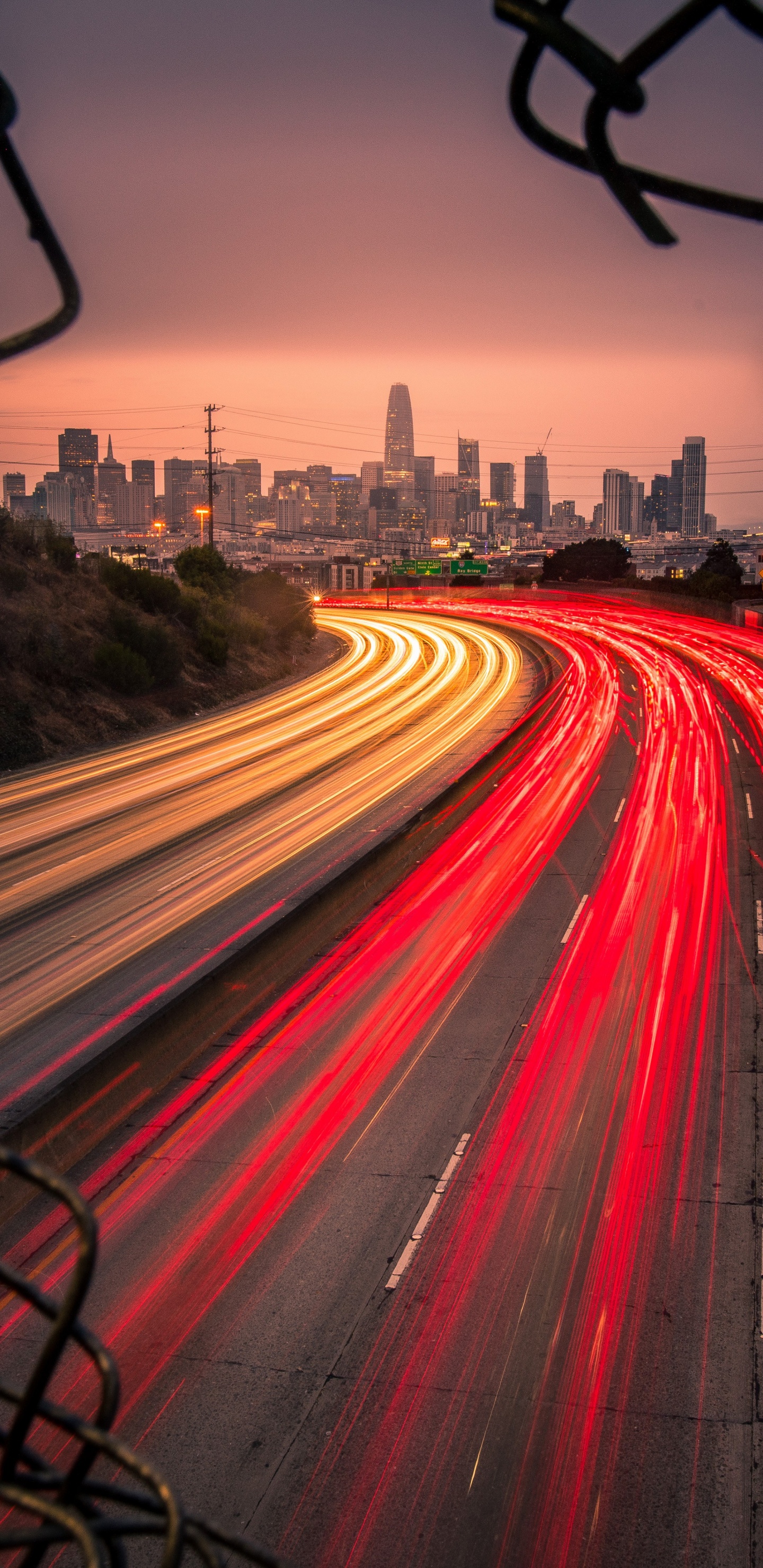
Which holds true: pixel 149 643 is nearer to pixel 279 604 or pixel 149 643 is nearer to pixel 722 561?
pixel 279 604

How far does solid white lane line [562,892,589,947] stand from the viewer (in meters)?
17.7

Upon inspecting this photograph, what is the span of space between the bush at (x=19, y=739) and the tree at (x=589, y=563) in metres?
98.2

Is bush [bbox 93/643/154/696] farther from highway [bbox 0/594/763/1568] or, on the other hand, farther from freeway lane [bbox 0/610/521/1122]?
highway [bbox 0/594/763/1568]

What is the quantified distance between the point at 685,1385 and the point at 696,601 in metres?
73.9

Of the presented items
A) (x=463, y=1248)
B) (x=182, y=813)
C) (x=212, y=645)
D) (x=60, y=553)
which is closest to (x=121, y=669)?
(x=212, y=645)

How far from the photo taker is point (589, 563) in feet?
427

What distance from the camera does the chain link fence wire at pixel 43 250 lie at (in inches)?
73.9

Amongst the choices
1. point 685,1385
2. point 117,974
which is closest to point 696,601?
point 117,974

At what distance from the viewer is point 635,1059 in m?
13.5

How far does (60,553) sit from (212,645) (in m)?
6.33

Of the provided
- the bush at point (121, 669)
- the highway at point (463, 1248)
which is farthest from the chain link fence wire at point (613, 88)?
the bush at point (121, 669)

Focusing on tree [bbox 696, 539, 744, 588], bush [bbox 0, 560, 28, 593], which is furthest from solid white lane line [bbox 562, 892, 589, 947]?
tree [bbox 696, 539, 744, 588]

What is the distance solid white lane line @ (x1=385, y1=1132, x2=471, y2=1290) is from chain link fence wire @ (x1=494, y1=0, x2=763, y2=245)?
894 centimetres

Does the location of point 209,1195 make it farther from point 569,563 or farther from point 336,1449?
point 569,563
